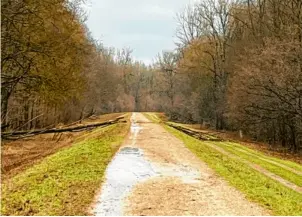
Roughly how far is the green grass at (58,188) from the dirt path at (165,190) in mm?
341

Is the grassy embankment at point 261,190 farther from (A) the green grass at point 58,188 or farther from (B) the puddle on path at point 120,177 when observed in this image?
(A) the green grass at point 58,188

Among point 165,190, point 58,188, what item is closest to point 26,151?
point 58,188

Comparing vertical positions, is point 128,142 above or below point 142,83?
below

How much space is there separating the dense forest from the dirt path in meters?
4.82

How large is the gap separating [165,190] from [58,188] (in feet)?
8.21

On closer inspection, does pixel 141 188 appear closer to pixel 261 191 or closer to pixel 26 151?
pixel 261 191

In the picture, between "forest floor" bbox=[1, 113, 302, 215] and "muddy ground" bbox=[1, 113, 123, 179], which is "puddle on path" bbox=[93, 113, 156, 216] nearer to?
"forest floor" bbox=[1, 113, 302, 215]

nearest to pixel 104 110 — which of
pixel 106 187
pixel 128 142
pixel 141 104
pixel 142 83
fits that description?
pixel 141 104

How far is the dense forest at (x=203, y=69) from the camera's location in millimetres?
19141

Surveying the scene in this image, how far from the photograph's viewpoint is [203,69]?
51438 millimetres

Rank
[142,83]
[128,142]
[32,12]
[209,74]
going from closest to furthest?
[32,12] → [128,142] → [209,74] → [142,83]

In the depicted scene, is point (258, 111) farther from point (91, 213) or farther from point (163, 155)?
point (91, 213)

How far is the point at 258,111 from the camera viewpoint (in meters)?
31.2

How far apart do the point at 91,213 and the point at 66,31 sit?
1738cm
